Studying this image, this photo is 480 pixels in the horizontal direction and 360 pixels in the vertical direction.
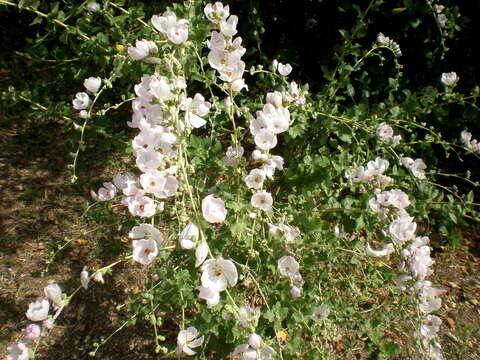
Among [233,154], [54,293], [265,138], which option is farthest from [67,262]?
[265,138]

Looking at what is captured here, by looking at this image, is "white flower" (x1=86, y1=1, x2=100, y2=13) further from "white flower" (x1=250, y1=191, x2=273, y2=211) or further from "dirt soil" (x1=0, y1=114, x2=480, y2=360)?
"white flower" (x1=250, y1=191, x2=273, y2=211)

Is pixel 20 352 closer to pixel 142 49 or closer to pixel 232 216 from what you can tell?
pixel 232 216

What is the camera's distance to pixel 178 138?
1.35m

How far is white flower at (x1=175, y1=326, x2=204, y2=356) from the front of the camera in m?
1.44

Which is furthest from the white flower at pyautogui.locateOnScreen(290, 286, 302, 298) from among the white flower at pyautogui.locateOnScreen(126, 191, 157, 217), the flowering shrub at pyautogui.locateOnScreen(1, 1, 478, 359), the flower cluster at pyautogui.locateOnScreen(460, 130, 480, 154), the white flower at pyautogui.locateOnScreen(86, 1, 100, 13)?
the white flower at pyautogui.locateOnScreen(86, 1, 100, 13)

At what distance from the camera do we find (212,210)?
1.31 metres

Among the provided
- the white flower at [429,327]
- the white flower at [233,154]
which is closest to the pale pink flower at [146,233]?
the white flower at [233,154]

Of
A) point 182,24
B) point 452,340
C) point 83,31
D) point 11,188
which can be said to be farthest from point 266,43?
point 452,340

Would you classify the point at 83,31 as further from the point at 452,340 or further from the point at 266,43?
the point at 452,340

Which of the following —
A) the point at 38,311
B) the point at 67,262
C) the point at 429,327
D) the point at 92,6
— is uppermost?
the point at 92,6

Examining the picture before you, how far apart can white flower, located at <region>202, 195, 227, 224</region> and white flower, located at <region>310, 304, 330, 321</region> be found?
32.6 inches

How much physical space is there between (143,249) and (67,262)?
144 cm

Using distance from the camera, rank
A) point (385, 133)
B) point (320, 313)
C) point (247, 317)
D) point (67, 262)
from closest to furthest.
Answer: point (247, 317), point (320, 313), point (385, 133), point (67, 262)

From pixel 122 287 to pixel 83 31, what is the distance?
5.18 ft
